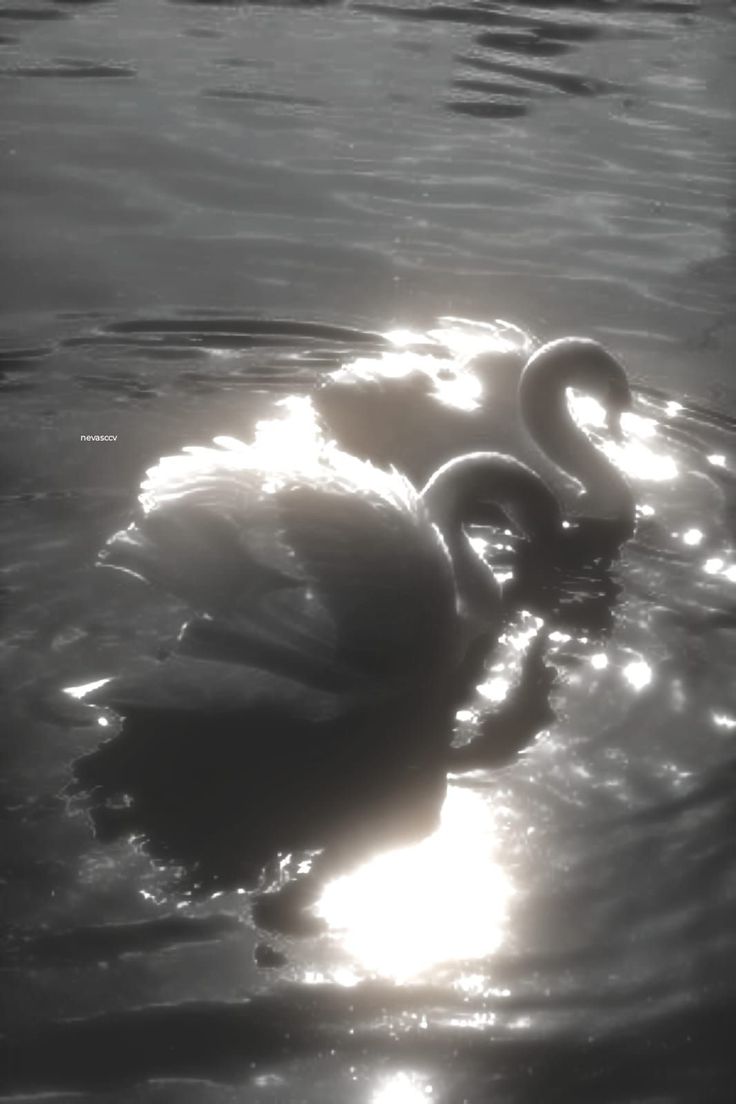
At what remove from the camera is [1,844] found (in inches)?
231

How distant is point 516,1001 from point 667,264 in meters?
6.53

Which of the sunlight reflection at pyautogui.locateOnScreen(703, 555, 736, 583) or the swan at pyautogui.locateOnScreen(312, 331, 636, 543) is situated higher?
the swan at pyautogui.locateOnScreen(312, 331, 636, 543)

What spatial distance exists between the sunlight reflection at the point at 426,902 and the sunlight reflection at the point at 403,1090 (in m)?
0.40

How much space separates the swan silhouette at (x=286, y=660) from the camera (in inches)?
252

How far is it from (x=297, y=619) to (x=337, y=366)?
3.10m

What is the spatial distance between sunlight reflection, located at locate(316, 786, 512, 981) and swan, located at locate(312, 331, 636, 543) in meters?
2.67

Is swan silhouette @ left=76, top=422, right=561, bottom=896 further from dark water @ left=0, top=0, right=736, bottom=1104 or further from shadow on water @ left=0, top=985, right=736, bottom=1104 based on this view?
shadow on water @ left=0, top=985, right=736, bottom=1104

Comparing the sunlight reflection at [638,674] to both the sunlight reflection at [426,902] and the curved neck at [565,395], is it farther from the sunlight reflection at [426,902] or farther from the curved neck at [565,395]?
the curved neck at [565,395]

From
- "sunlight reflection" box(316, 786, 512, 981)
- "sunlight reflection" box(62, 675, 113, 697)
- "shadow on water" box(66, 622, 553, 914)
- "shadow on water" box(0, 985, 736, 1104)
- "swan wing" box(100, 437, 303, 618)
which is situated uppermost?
"swan wing" box(100, 437, 303, 618)

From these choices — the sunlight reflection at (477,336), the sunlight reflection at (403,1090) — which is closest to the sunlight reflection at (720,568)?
the sunlight reflection at (477,336)

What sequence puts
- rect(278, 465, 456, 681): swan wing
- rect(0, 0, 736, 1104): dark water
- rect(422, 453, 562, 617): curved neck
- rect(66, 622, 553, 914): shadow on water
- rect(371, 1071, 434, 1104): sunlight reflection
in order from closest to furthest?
rect(371, 1071, 434, 1104): sunlight reflection < rect(0, 0, 736, 1104): dark water < rect(66, 622, 553, 914): shadow on water < rect(278, 465, 456, 681): swan wing < rect(422, 453, 562, 617): curved neck

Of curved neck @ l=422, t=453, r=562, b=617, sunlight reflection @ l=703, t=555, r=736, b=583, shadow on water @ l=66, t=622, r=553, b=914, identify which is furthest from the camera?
sunlight reflection @ l=703, t=555, r=736, b=583

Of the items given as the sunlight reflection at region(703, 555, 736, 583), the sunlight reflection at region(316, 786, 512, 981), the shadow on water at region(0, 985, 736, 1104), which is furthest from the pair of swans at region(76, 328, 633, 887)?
the shadow on water at region(0, 985, 736, 1104)

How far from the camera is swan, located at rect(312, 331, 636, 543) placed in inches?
348
